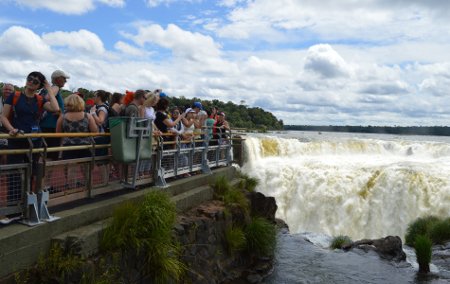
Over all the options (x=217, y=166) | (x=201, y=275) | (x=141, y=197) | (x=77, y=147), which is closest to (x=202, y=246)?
(x=201, y=275)

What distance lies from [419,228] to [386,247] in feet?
10.6

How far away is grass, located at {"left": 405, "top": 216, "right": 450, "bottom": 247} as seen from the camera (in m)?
16.0

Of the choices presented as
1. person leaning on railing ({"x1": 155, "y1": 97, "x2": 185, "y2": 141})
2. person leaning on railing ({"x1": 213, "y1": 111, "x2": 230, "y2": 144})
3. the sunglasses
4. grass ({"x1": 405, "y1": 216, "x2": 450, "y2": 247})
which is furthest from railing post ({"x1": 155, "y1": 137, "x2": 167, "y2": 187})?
grass ({"x1": 405, "y1": 216, "x2": 450, "y2": 247})

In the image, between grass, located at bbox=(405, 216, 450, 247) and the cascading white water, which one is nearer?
grass, located at bbox=(405, 216, 450, 247)

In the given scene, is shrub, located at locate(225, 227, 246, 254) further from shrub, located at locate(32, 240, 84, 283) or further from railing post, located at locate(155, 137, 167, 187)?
shrub, located at locate(32, 240, 84, 283)

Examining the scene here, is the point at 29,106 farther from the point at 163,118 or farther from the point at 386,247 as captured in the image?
the point at 386,247

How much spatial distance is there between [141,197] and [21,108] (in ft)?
7.47

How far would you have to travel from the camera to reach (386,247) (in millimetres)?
14258

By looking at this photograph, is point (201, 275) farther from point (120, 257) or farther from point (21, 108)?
point (21, 108)

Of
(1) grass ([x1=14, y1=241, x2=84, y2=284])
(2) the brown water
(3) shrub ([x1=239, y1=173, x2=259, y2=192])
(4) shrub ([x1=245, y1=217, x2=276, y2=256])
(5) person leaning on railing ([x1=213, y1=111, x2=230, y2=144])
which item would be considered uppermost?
(5) person leaning on railing ([x1=213, y1=111, x2=230, y2=144])

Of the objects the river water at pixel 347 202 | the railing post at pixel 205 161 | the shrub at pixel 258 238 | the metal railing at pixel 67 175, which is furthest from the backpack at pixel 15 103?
the river water at pixel 347 202

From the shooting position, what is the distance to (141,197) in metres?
7.61

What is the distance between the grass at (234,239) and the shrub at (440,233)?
8.47 metres

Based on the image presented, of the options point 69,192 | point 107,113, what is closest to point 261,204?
point 107,113
